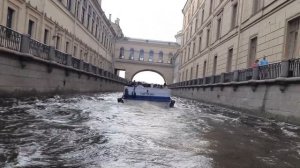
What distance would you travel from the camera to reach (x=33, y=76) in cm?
1861

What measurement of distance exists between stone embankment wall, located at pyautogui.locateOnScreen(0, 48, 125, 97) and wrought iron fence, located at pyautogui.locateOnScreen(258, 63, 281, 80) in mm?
10381

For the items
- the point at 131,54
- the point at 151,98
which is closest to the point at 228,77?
the point at 151,98

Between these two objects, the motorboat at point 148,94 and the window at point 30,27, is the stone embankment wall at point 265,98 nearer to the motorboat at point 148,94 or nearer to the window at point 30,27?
the motorboat at point 148,94

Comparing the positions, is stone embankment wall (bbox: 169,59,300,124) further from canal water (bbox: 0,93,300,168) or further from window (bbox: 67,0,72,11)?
window (bbox: 67,0,72,11)

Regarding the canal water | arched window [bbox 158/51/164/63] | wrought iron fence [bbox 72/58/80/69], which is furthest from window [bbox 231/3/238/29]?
arched window [bbox 158/51/164/63]

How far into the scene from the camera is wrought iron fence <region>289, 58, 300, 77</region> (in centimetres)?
1386

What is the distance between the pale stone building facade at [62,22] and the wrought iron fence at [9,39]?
8.95 feet

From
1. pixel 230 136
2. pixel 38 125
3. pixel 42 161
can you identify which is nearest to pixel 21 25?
pixel 38 125

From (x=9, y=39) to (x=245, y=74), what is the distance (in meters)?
11.8

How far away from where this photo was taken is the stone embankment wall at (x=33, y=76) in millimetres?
15418

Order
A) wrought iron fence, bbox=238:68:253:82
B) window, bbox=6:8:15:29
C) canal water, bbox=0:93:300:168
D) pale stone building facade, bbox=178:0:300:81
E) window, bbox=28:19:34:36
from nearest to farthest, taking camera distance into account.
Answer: canal water, bbox=0:93:300:168
pale stone building facade, bbox=178:0:300:81
wrought iron fence, bbox=238:68:253:82
window, bbox=6:8:15:29
window, bbox=28:19:34:36

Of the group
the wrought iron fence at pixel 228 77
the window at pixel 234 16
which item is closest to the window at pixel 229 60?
the window at pixel 234 16

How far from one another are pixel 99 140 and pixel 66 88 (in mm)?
18818

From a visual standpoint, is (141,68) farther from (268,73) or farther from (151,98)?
(268,73)
